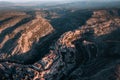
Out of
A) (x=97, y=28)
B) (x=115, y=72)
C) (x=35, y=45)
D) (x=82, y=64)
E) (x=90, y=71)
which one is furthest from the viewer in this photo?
(x=97, y=28)

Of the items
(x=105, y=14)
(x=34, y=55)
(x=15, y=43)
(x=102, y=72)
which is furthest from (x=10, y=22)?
(x=102, y=72)

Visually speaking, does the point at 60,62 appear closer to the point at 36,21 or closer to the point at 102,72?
the point at 102,72

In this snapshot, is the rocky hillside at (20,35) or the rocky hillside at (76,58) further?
the rocky hillside at (20,35)

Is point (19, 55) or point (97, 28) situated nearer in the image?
point (19, 55)

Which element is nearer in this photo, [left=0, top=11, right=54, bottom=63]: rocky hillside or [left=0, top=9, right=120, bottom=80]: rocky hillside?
[left=0, top=9, right=120, bottom=80]: rocky hillside
